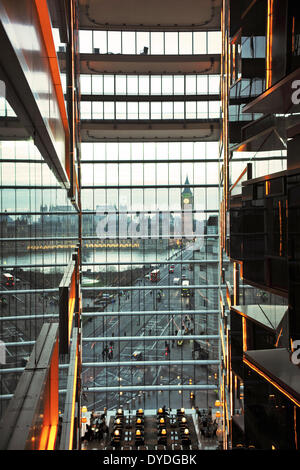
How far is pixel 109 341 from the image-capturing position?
95.6 ft

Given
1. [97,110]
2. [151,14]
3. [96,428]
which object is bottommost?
[96,428]

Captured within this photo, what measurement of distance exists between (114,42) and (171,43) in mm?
3960

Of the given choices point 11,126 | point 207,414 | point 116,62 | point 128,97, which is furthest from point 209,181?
point 11,126

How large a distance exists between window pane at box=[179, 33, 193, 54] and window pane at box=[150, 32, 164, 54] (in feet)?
4.34

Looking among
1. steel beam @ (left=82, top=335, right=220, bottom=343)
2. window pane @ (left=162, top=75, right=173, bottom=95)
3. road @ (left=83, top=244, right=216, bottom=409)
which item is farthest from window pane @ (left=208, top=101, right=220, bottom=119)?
steel beam @ (left=82, top=335, right=220, bottom=343)

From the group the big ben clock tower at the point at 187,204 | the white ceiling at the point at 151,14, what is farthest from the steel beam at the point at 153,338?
the white ceiling at the point at 151,14

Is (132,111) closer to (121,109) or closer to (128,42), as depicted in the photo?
(121,109)

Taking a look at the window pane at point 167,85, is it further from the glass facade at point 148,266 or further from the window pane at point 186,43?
the glass facade at point 148,266

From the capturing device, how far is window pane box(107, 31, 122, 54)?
92.0ft

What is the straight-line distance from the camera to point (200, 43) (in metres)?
28.5

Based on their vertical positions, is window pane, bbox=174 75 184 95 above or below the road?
above

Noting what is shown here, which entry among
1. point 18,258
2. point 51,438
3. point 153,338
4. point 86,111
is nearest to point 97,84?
point 86,111

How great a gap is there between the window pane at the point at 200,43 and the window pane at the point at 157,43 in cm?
239

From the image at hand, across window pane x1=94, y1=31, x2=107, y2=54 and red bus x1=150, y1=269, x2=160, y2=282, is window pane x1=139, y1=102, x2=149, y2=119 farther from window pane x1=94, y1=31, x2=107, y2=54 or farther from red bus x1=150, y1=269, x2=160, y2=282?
red bus x1=150, y1=269, x2=160, y2=282
